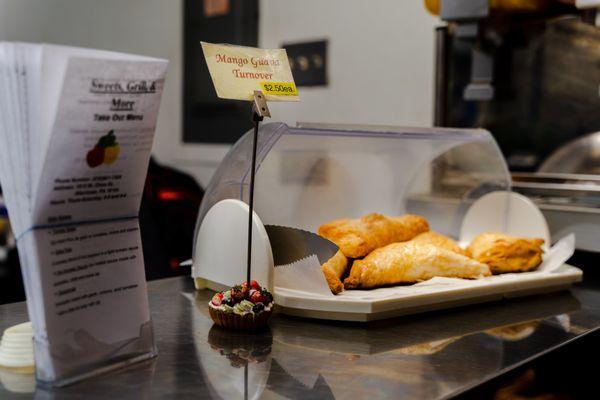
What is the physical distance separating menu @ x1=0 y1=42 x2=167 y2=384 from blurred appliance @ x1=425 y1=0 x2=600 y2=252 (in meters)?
1.09

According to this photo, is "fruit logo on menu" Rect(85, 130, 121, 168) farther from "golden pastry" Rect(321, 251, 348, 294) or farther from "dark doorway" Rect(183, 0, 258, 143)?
"dark doorway" Rect(183, 0, 258, 143)

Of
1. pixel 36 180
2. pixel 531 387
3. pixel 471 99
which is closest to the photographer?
pixel 36 180

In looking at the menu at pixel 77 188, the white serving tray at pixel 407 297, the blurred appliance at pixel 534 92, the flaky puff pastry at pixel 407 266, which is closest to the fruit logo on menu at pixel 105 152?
the menu at pixel 77 188

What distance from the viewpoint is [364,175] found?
1729 millimetres

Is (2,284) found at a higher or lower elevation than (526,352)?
lower

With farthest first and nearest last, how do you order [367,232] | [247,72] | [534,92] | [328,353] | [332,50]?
[332,50] → [534,92] → [367,232] → [247,72] → [328,353]

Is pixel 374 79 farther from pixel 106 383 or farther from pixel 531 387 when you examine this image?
pixel 106 383

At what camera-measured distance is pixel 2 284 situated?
298 cm

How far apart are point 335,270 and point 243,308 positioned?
0.78 ft

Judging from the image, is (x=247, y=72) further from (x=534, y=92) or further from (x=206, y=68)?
(x=206, y=68)

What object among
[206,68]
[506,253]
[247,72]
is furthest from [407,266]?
[206,68]

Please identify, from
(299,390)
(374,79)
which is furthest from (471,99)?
(299,390)

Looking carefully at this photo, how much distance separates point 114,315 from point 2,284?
7.72 ft

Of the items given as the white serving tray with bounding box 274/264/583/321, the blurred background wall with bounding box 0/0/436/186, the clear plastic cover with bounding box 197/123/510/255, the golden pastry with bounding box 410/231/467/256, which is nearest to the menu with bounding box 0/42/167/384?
the white serving tray with bounding box 274/264/583/321
